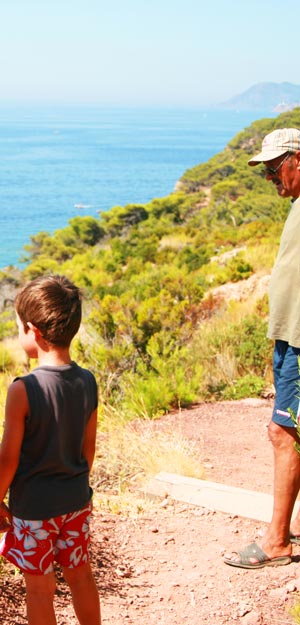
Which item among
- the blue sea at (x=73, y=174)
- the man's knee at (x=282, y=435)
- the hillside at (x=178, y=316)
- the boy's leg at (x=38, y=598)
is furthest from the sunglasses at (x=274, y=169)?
the blue sea at (x=73, y=174)

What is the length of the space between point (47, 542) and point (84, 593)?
10.4 inches

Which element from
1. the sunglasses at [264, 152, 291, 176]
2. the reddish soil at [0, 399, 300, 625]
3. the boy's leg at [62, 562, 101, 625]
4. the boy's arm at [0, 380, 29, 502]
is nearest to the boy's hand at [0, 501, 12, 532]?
the boy's arm at [0, 380, 29, 502]

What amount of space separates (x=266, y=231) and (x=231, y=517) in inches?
675

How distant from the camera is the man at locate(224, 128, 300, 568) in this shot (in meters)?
3.43

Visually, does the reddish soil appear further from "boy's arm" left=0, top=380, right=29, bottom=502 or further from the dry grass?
"boy's arm" left=0, top=380, right=29, bottom=502

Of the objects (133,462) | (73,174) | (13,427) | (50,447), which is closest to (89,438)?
(50,447)

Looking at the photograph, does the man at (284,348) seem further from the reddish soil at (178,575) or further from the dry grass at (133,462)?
the dry grass at (133,462)

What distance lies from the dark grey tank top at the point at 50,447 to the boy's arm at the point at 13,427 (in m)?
0.02

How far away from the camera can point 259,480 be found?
5.09 meters

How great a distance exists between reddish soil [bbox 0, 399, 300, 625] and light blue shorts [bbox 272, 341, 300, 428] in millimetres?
727

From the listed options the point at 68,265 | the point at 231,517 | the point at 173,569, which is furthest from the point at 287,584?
the point at 68,265

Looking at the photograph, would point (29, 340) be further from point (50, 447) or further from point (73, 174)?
point (73, 174)

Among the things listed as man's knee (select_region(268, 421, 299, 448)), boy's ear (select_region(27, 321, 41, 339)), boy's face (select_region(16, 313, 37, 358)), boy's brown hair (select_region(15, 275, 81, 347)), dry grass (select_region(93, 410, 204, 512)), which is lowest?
dry grass (select_region(93, 410, 204, 512))

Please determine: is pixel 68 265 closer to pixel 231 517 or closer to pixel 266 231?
pixel 266 231
